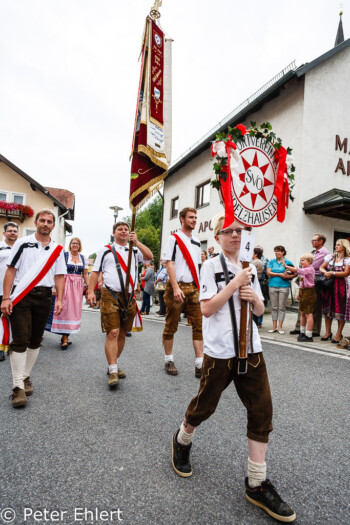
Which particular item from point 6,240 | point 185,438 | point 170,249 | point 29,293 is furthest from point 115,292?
point 6,240

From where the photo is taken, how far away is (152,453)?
236cm

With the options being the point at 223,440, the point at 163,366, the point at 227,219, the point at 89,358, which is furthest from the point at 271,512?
the point at 89,358

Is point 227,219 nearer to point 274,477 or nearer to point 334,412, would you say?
point 274,477

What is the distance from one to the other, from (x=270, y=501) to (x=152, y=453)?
88 cm

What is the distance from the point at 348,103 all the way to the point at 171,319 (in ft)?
42.7

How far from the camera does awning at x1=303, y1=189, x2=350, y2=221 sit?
10413mm

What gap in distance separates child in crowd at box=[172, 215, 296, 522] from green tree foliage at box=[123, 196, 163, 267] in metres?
42.3

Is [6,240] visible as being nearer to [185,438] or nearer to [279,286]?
[185,438]

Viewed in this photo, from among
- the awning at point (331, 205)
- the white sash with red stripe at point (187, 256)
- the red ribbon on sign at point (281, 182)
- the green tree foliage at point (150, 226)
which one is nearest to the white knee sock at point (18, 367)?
the white sash with red stripe at point (187, 256)

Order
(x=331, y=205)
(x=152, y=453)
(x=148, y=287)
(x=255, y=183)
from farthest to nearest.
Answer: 1. (x=148, y=287)
2. (x=331, y=205)
3. (x=255, y=183)
4. (x=152, y=453)

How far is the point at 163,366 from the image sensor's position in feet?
15.4

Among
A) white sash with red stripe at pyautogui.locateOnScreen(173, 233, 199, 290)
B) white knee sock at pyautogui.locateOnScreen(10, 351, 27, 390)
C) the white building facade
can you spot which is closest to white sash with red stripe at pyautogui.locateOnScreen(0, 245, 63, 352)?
white knee sock at pyautogui.locateOnScreen(10, 351, 27, 390)

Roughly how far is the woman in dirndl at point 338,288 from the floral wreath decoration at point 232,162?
13.9 feet

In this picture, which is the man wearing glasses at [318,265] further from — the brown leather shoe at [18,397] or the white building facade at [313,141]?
the brown leather shoe at [18,397]
